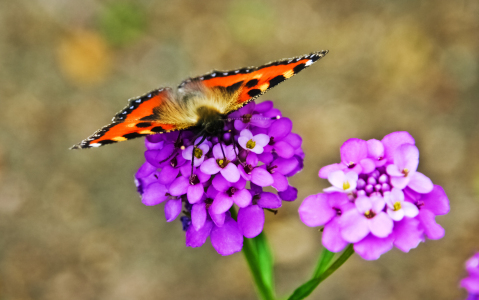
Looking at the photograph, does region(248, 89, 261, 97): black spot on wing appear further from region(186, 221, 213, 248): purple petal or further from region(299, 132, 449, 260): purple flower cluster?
region(186, 221, 213, 248): purple petal

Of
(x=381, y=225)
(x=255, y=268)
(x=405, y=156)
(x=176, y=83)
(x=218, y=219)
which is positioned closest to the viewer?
(x=381, y=225)

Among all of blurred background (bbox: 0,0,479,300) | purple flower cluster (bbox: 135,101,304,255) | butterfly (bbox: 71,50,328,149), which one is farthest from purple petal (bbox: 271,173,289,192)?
blurred background (bbox: 0,0,479,300)

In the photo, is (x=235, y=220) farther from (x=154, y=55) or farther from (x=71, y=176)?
(x=154, y=55)

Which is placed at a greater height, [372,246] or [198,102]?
[198,102]

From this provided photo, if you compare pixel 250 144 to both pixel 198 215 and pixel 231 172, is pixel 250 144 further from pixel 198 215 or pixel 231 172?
pixel 198 215

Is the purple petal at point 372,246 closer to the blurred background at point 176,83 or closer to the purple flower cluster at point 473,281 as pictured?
the purple flower cluster at point 473,281

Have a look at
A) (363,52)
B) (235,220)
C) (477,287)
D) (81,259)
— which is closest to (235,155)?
(235,220)

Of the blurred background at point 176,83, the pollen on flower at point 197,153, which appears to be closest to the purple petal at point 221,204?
the pollen on flower at point 197,153

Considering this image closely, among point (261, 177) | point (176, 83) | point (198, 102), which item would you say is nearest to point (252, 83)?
point (198, 102)
